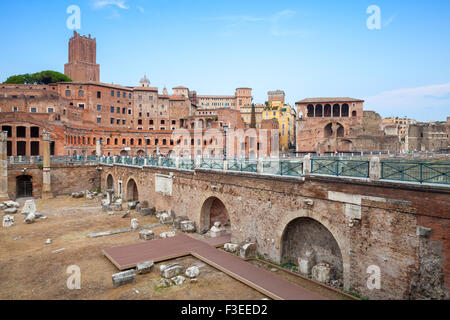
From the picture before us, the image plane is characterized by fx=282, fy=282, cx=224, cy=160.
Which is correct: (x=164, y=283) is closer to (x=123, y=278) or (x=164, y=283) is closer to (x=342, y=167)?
(x=123, y=278)

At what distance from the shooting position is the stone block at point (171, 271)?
36.1ft

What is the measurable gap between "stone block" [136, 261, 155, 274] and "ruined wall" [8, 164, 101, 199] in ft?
80.1

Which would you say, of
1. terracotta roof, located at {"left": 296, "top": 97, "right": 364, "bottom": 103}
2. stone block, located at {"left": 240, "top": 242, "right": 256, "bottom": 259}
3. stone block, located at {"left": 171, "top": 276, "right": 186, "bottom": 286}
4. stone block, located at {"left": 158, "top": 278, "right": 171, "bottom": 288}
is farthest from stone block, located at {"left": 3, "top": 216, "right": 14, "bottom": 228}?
terracotta roof, located at {"left": 296, "top": 97, "right": 364, "bottom": 103}

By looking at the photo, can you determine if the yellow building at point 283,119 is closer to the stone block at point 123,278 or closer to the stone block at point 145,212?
the stone block at point 145,212

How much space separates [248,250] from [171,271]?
3.61 m

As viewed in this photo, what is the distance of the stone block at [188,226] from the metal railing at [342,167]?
8.87 metres

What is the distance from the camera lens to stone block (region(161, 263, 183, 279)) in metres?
11.0

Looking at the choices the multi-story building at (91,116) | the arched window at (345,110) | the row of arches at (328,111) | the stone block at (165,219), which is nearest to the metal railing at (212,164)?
the stone block at (165,219)

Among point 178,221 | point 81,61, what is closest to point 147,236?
point 178,221

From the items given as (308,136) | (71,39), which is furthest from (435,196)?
(71,39)

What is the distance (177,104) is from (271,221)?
61.4 m

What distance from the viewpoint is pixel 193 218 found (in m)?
17.5

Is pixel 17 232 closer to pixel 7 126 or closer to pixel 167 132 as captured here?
pixel 7 126

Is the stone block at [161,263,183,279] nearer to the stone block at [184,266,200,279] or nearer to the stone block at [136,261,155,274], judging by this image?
the stone block at [184,266,200,279]
